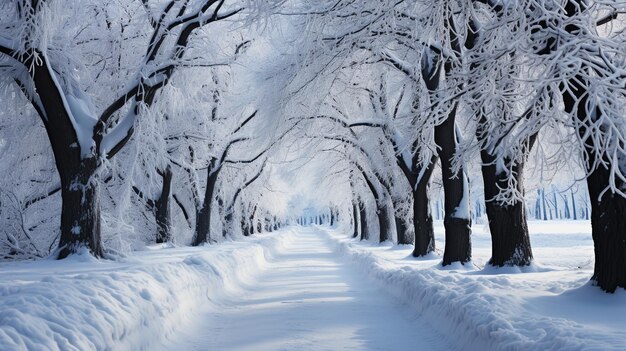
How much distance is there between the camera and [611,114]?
5.54 metres

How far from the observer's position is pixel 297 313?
8.28 metres

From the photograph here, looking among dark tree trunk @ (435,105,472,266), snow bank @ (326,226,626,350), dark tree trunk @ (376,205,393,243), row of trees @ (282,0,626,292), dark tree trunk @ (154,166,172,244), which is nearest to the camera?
snow bank @ (326,226,626,350)

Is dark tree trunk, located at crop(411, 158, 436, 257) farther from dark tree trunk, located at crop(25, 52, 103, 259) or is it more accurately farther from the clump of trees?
dark tree trunk, located at crop(25, 52, 103, 259)

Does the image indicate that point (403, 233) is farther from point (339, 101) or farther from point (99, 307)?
point (99, 307)

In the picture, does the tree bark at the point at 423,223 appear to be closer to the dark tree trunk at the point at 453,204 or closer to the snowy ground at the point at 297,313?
the dark tree trunk at the point at 453,204

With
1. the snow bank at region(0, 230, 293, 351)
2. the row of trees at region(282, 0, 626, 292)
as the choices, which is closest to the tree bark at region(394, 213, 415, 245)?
the row of trees at region(282, 0, 626, 292)

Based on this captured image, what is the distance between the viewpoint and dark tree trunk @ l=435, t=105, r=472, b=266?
41.3 feet

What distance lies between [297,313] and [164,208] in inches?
550

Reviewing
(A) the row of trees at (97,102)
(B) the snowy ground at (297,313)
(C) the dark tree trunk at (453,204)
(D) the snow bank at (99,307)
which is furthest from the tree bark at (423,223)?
(D) the snow bank at (99,307)

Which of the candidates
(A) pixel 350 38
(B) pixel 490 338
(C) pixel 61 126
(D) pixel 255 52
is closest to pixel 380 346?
(B) pixel 490 338

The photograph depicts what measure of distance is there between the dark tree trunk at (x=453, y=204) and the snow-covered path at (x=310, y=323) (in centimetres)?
259

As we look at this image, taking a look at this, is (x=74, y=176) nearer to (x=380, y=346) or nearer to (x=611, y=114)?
(x=380, y=346)

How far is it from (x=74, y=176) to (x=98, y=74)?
5196 millimetres

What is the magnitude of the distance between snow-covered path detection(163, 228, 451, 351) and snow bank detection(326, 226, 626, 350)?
373mm
